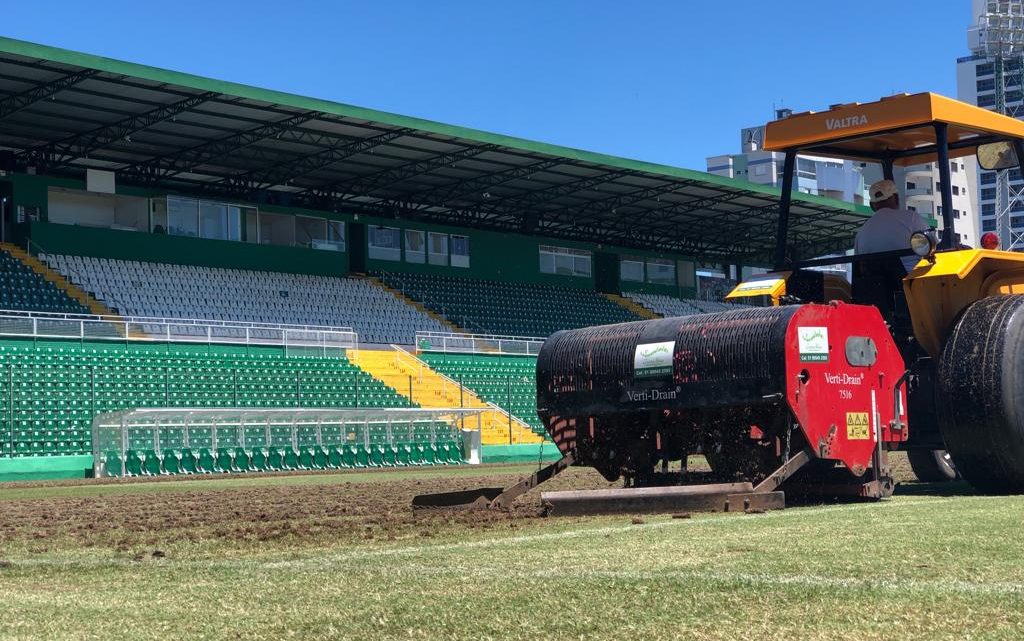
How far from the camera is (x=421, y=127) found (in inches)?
1453

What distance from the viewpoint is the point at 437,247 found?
1957 inches

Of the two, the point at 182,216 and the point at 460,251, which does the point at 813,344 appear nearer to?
the point at 182,216

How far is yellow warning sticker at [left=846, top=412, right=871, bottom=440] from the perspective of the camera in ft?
31.4

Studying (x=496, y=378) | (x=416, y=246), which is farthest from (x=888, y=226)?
(x=416, y=246)

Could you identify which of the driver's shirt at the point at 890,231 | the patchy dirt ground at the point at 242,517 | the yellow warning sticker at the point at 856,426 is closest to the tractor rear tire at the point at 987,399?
the yellow warning sticker at the point at 856,426

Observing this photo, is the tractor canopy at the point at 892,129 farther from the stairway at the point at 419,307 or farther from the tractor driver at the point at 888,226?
the stairway at the point at 419,307

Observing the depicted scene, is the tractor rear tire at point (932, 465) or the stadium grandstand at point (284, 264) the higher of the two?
the stadium grandstand at point (284, 264)

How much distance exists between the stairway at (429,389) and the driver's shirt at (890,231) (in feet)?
80.5

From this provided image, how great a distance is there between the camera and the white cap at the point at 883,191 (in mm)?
11055

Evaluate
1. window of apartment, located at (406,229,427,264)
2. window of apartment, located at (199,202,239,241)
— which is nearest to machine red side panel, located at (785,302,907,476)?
window of apartment, located at (199,202,239,241)

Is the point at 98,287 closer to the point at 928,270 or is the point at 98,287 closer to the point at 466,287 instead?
the point at 466,287

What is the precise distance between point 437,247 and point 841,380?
1598 inches

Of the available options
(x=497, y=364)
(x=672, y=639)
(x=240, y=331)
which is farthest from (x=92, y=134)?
(x=672, y=639)

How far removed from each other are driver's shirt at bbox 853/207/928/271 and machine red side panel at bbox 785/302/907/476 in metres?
1.05
